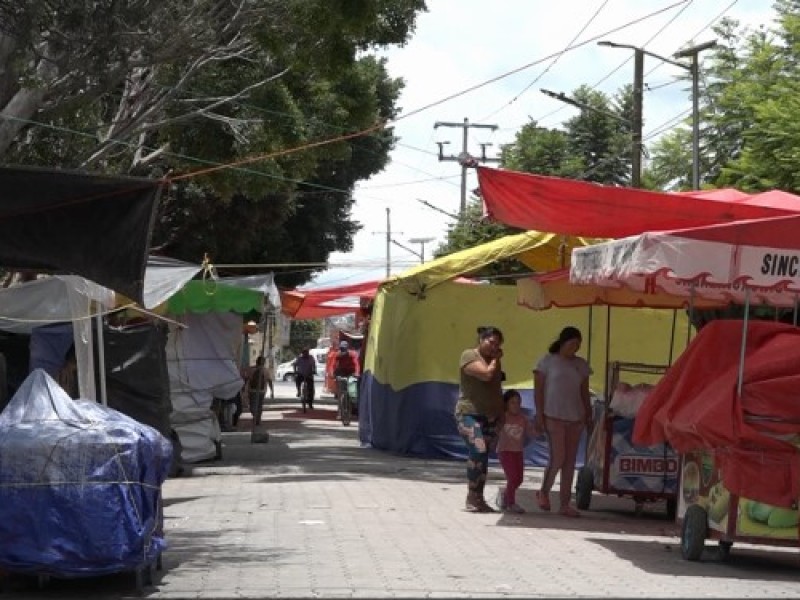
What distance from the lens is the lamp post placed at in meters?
30.2

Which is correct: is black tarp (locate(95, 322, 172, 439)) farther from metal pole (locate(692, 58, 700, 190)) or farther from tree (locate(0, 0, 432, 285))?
metal pole (locate(692, 58, 700, 190))

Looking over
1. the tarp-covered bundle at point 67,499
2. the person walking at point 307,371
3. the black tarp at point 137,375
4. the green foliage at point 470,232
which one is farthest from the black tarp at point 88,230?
the person walking at point 307,371

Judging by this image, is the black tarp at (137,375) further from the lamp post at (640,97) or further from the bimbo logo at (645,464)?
the lamp post at (640,97)

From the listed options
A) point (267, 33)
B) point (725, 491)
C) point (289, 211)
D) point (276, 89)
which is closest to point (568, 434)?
point (725, 491)

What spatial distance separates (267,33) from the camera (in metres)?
17.3

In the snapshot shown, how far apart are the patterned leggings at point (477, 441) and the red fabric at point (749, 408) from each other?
3152 mm

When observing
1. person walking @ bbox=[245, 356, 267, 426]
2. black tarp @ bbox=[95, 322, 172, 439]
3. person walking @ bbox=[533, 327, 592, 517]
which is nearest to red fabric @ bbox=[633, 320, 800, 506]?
person walking @ bbox=[533, 327, 592, 517]

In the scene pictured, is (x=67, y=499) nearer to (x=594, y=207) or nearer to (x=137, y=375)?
(x=594, y=207)

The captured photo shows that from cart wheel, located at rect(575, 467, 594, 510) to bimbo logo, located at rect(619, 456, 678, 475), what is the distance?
0.60 meters

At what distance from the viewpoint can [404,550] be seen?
11.2 m

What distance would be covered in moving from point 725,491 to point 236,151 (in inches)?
524

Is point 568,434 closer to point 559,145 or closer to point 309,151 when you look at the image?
point 309,151

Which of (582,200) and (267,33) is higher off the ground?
(267,33)

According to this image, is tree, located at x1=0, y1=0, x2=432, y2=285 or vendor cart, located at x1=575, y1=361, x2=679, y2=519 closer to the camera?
tree, located at x1=0, y1=0, x2=432, y2=285
